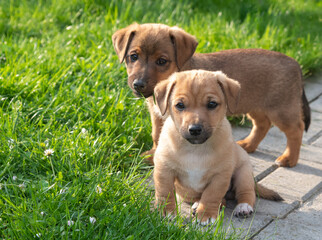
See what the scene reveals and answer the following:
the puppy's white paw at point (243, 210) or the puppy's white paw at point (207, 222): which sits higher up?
the puppy's white paw at point (207, 222)

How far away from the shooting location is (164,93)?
371 cm

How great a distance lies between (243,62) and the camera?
4.76 metres

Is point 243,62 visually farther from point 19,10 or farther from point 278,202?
point 19,10

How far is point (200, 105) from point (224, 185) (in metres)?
0.61

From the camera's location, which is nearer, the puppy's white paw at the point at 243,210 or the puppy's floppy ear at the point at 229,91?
the puppy's floppy ear at the point at 229,91

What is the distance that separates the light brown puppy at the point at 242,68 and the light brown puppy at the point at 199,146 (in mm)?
870

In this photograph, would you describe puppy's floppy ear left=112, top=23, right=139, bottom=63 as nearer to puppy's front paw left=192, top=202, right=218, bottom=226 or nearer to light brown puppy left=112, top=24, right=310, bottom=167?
light brown puppy left=112, top=24, right=310, bottom=167

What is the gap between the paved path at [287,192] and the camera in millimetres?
3631

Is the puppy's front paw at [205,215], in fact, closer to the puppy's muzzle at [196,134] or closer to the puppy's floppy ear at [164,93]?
the puppy's muzzle at [196,134]

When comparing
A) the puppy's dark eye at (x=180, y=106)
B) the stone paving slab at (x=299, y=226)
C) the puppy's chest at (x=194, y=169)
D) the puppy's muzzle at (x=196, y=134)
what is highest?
the puppy's dark eye at (x=180, y=106)

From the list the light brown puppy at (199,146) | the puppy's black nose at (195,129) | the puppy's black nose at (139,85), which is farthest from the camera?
the puppy's black nose at (139,85)

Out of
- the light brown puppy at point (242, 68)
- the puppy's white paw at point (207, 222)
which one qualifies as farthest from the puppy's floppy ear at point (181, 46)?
the puppy's white paw at point (207, 222)

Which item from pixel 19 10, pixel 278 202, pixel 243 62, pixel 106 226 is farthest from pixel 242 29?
pixel 106 226

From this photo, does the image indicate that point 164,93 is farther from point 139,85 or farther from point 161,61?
point 161,61
